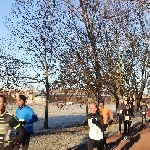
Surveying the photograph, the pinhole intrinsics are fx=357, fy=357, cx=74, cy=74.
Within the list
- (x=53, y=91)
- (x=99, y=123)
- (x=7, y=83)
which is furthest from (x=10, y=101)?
(x=99, y=123)

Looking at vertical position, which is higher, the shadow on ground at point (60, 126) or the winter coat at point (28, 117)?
the winter coat at point (28, 117)

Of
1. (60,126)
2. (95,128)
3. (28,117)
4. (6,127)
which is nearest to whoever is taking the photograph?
(6,127)

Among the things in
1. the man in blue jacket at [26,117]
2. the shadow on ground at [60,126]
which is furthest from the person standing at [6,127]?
the shadow on ground at [60,126]

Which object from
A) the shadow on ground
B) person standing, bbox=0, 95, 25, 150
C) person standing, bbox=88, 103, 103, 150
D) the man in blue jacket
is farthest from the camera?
the shadow on ground

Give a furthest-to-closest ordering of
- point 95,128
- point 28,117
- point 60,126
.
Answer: point 60,126, point 95,128, point 28,117

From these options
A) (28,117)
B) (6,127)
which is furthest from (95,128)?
(6,127)

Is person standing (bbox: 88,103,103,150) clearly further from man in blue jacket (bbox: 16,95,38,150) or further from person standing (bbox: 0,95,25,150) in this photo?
person standing (bbox: 0,95,25,150)

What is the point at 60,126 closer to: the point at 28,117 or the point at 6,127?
the point at 28,117

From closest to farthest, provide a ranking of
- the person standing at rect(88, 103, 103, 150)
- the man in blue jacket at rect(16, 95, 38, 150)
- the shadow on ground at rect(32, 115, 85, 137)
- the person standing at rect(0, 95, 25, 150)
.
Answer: the person standing at rect(0, 95, 25, 150) → the man in blue jacket at rect(16, 95, 38, 150) → the person standing at rect(88, 103, 103, 150) → the shadow on ground at rect(32, 115, 85, 137)

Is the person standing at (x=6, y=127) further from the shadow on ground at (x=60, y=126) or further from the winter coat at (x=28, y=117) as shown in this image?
the shadow on ground at (x=60, y=126)

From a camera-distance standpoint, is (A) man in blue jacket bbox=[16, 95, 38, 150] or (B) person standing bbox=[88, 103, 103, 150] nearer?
(A) man in blue jacket bbox=[16, 95, 38, 150]

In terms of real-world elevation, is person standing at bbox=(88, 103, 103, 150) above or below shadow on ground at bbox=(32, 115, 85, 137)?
above

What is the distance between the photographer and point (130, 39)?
1156 inches

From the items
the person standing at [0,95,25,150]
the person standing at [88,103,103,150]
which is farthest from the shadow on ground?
the person standing at [0,95,25,150]
